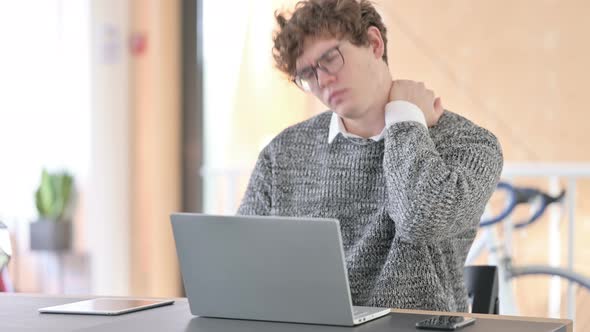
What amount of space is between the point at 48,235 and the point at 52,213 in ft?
0.48

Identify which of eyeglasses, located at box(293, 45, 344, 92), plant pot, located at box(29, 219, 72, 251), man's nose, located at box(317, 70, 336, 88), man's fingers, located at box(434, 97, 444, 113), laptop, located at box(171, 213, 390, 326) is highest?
eyeglasses, located at box(293, 45, 344, 92)

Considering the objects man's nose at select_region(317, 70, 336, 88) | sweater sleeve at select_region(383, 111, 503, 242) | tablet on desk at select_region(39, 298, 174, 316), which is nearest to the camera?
tablet on desk at select_region(39, 298, 174, 316)

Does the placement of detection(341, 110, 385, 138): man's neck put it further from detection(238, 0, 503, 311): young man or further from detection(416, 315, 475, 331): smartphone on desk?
detection(416, 315, 475, 331): smartphone on desk

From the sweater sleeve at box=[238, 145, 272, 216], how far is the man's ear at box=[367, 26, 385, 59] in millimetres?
323

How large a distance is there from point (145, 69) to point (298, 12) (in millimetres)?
2869

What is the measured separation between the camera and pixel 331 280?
4.17 ft

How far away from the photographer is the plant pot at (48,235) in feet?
13.9

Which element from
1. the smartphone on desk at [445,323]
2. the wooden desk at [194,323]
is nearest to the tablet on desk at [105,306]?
the wooden desk at [194,323]

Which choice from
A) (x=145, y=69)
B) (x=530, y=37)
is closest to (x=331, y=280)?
(x=530, y=37)

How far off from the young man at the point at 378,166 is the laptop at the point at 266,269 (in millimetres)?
302

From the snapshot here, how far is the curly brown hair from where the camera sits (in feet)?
5.72

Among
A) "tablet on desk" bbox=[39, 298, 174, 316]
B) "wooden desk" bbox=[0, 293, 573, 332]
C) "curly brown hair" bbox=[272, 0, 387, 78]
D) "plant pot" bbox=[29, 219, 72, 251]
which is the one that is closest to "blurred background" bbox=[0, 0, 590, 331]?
"plant pot" bbox=[29, 219, 72, 251]

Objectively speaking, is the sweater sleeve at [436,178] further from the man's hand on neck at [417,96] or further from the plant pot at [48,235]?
the plant pot at [48,235]

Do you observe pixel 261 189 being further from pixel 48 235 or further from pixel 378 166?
pixel 48 235
